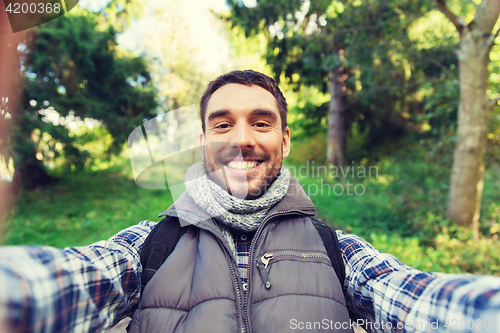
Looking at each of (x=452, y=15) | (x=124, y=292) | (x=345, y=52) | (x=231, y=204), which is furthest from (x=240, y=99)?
(x=345, y=52)

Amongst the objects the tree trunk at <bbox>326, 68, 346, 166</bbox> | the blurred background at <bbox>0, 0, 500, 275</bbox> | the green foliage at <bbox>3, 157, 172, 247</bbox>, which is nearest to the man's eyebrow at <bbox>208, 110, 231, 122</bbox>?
the blurred background at <bbox>0, 0, 500, 275</bbox>

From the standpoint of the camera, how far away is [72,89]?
22.4 feet

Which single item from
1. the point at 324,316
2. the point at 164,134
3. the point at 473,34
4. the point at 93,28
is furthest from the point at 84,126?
the point at 473,34

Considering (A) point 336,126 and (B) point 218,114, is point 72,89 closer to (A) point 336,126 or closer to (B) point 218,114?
(B) point 218,114

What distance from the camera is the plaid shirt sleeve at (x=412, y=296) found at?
2.58 ft

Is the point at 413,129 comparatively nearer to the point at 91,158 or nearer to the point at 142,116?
the point at 142,116

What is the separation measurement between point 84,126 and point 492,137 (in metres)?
10.1

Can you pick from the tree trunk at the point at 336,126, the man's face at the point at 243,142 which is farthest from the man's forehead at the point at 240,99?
the tree trunk at the point at 336,126

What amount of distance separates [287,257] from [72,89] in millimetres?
8069

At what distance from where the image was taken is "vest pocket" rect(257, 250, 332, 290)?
1317 mm

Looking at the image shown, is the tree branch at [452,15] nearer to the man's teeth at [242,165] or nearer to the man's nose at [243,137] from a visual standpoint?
the man's nose at [243,137]

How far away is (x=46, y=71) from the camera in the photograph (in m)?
6.30

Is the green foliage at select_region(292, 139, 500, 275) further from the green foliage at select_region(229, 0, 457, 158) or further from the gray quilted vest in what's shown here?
the gray quilted vest

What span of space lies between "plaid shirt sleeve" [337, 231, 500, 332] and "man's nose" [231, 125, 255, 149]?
885mm
